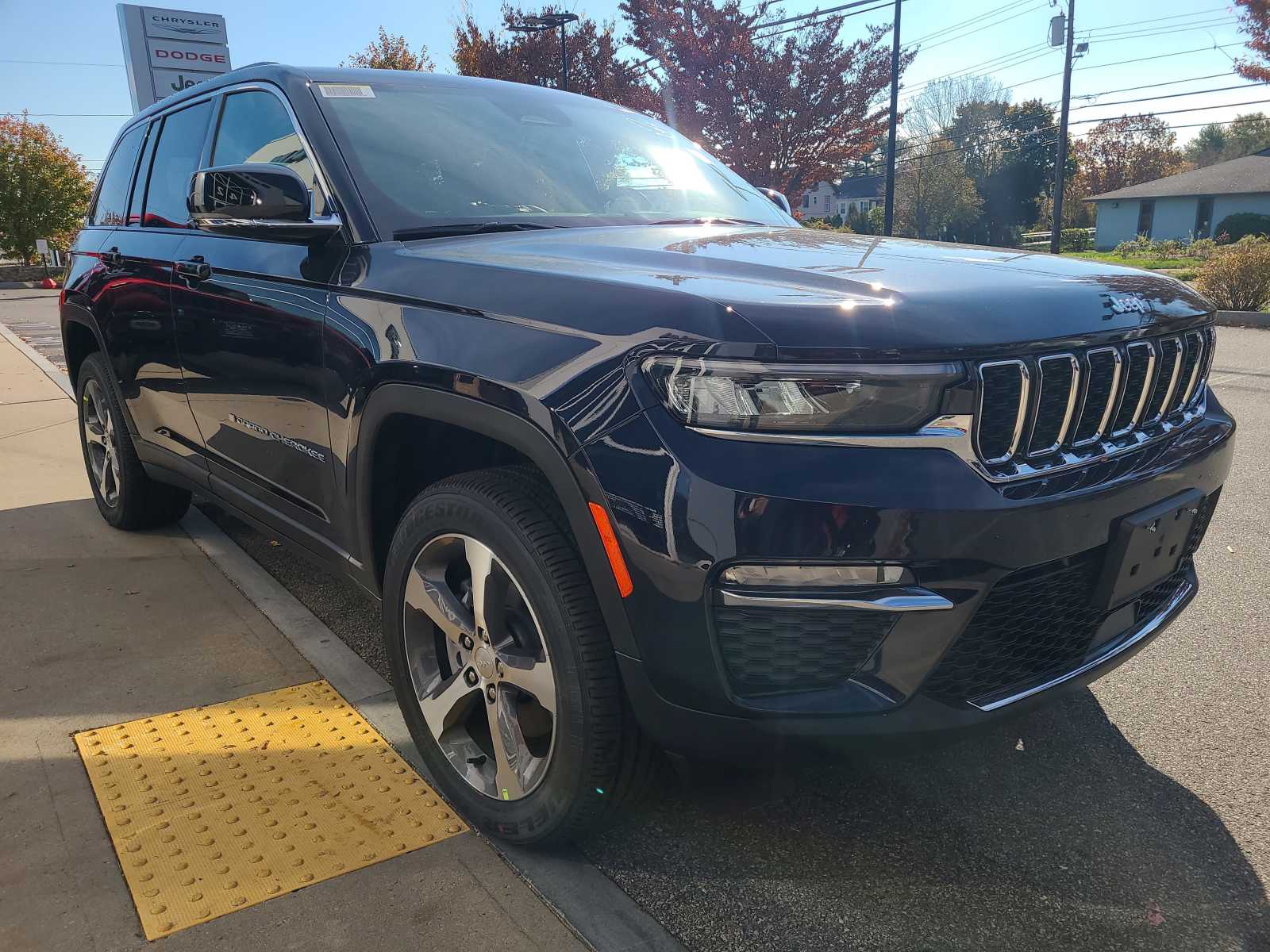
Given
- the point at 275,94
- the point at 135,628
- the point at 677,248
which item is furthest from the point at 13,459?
the point at 677,248

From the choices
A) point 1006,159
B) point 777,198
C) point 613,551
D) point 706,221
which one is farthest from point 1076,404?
point 1006,159

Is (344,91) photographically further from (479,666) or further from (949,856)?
(949,856)

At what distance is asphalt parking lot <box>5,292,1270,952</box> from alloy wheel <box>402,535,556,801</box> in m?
0.28

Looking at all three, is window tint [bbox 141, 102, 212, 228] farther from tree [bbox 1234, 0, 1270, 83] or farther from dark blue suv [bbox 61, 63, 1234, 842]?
tree [bbox 1234, 0, 1270, 83]

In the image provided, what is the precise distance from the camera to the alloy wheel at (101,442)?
439 centimetres

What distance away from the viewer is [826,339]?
5.41 feet

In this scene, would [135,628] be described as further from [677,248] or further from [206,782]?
[677,248]

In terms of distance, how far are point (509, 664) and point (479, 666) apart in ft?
0.44

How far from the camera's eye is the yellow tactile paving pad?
2.09 meters

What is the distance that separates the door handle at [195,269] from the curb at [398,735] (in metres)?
1.24

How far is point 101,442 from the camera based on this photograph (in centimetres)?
455

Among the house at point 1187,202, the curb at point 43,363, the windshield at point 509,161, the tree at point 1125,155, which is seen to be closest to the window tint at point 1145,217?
the house at point 1187,202

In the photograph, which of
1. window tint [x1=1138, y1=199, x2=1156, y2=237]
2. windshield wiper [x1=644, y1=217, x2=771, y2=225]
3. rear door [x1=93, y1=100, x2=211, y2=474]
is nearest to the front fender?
windshield wiper [x1=644, y1=217, x2=771, y2=225]

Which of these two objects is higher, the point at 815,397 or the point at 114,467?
the point at 815,397
